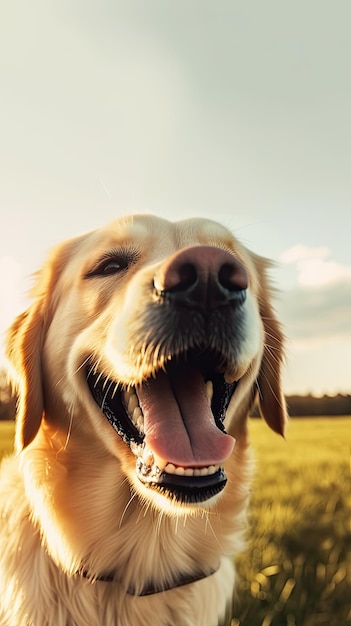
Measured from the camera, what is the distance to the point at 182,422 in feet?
7.82

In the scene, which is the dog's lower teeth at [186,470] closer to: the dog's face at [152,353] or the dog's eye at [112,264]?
the dog's face at [152,353]

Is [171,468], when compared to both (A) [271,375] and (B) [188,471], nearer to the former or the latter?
(B) [188,471]

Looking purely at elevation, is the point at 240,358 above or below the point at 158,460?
above

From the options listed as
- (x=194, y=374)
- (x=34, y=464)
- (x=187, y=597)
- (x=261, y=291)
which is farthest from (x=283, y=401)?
(x=34, y=464)

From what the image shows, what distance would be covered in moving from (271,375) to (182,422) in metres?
0.94

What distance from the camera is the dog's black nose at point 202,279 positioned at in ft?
6.56

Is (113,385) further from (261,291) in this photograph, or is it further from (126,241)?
(261,291)

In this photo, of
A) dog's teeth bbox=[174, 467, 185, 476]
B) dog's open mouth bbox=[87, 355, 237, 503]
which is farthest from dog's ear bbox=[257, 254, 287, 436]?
dog's teeth bbox=[174, 467, 185, 476]

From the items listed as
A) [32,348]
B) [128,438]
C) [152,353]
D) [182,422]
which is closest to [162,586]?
[128,438]

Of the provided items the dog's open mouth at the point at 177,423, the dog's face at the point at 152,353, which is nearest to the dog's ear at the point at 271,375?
the dog's face at the point at 152,353

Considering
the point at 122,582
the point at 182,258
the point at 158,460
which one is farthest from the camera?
the point at 122,582

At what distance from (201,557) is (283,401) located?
914 mm

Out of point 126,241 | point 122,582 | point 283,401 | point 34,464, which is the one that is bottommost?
point 122,582

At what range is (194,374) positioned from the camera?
2.51 meters
